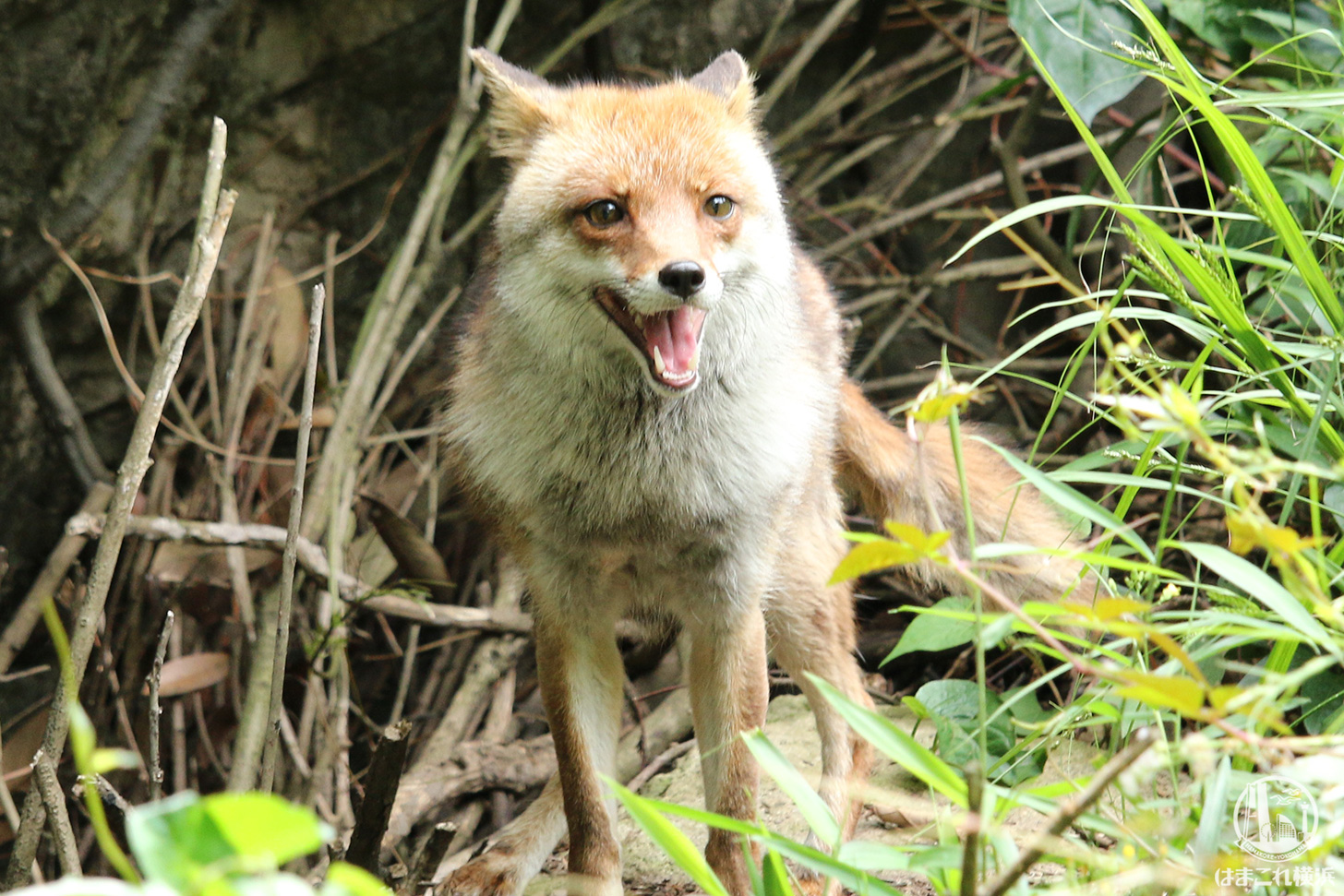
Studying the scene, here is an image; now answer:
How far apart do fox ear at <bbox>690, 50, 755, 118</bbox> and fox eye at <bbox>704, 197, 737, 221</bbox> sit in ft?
1.28

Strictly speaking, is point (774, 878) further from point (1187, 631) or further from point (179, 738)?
point (179, 738)

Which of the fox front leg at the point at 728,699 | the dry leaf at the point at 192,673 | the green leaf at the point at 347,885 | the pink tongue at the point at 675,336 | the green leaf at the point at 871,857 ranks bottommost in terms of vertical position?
the dry leaf at the point at 192,673

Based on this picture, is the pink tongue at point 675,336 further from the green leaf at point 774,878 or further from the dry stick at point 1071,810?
the dry stick at point 1071,810

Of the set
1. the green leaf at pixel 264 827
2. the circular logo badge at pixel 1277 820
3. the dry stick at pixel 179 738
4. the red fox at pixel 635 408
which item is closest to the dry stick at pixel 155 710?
the red fox at pixel 635 408

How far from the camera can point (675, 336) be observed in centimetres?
257

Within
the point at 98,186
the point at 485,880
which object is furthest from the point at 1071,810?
the point at 98,186

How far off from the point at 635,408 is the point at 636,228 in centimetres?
43

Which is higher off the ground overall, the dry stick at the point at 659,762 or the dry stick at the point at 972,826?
the dry stick at the point at 972,826

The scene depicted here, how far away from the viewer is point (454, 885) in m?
3.01

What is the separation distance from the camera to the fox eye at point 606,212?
2631 mm

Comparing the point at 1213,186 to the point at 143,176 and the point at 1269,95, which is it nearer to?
the point at 1269,95

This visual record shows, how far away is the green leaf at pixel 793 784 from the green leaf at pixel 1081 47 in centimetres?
216

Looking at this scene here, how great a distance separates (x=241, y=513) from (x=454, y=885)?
79.8 inches

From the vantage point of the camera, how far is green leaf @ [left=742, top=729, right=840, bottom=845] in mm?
1615
